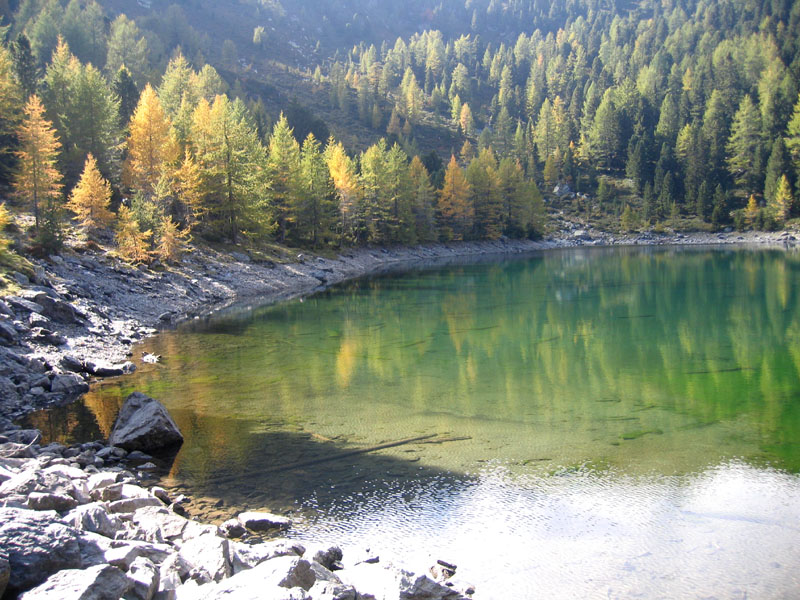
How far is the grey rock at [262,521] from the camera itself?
10156mm

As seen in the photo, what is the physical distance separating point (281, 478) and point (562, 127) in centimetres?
15536

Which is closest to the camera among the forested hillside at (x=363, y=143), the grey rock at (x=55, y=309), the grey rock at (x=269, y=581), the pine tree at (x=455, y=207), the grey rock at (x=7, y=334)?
the grey rock at (x=269, y=581)

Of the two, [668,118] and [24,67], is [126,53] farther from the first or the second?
[668,118]

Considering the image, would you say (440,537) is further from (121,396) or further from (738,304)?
(738,304)

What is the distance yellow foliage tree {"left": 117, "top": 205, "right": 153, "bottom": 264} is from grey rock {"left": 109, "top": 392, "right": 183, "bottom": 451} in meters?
27.4

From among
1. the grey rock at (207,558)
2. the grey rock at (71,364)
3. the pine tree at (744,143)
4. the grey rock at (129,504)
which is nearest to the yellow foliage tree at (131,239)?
the grey rock at (71,364)

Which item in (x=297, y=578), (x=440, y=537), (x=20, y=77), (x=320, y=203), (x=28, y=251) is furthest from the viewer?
(x=320, y=203)

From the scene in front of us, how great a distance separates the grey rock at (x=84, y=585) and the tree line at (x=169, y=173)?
105 feet

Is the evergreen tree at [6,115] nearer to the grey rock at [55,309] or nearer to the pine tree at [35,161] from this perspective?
the pine tree at [35,161]

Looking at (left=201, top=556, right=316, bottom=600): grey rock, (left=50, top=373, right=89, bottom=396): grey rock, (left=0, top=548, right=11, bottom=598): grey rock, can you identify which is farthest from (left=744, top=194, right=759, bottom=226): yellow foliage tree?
(left=0, top=548, right=11, bottom=598): grey rock

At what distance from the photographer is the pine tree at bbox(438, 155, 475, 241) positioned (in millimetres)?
96562

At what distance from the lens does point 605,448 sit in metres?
13.9

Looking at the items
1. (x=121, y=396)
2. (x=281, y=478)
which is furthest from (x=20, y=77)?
(x=281, y=478)

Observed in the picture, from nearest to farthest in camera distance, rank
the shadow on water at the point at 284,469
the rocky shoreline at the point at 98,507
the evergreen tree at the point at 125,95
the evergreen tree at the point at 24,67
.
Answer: the rocky shoreline at the point at 98,507 < the shadow on water at the point at 284,469 < the evergreen tree at the point at 24,67 < the evergreen tree at the point at 125,95
